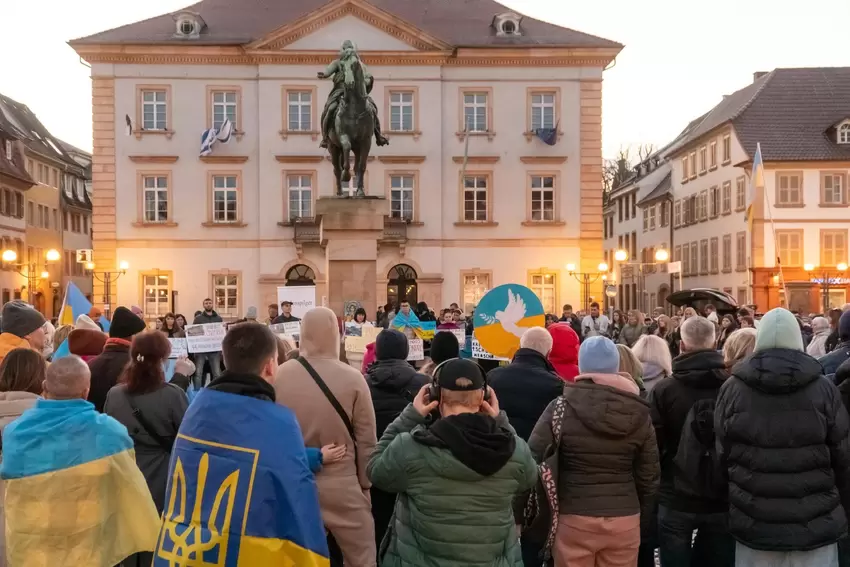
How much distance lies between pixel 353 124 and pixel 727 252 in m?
36.7

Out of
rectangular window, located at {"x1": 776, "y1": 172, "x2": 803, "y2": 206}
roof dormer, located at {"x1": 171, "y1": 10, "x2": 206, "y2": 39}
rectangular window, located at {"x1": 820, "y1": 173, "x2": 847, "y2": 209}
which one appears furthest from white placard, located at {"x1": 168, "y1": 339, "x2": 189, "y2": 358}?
rectangular window, located at {"x1": 820, "y1": 173, "x2": 847, "y2": 209}

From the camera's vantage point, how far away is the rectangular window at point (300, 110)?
3947 cm

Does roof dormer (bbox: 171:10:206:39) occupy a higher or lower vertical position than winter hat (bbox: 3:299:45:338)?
higher

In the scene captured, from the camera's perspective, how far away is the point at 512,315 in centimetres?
923

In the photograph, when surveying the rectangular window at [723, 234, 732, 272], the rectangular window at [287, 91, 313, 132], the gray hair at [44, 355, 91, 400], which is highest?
the rectangular window at [287, 91, 313, 132]

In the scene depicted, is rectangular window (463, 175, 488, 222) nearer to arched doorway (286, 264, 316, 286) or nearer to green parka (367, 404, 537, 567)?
arched doorway (286, 264, 316, 286)

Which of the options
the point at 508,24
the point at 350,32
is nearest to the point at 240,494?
the point at 350,32

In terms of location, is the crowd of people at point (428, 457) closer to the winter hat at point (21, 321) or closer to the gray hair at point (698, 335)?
the gray hair at point (698, 335)

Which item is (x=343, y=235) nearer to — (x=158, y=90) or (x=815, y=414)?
(x=815, y=414)

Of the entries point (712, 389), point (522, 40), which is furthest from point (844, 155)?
point (712, 389)

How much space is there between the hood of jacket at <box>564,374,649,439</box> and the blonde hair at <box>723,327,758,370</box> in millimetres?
1525

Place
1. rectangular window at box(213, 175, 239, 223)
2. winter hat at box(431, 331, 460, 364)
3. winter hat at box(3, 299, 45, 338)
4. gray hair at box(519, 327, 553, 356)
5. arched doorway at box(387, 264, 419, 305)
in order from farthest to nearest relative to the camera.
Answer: arched doorway at box(387, 264, 419, 305) → rectangular window at box(213, 175, 239, 223) → winter hat at box(3, 299, 45, 338) → winter hat at box(431, 331, 460, 364) → gray hair at box(519, 327, 553, 356)

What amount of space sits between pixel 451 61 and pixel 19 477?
36281 millimetres

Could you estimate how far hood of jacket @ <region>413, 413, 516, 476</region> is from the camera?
13.4 feet
